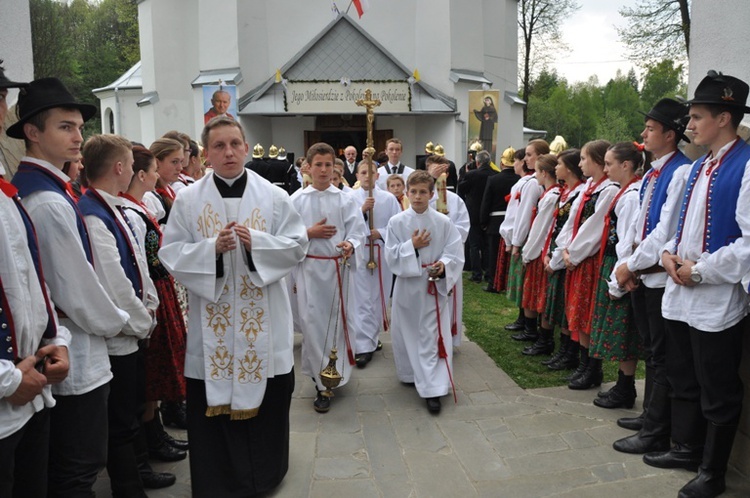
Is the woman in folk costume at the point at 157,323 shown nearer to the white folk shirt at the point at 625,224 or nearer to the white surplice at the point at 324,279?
the white surplice at the point at 324,279

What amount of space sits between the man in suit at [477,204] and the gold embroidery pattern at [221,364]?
7.63 m

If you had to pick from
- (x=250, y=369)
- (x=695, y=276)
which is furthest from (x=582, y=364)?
(x=250, y=369)

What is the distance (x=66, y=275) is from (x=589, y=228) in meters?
4.01

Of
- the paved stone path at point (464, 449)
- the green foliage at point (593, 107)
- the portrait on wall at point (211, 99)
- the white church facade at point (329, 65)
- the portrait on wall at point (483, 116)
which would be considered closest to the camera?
the paved stone path at point (464, 449)

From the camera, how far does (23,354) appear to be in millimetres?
2238

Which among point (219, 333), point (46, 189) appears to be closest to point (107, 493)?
point (219, 333)

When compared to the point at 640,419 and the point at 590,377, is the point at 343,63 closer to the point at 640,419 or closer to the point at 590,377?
the point at 590,377

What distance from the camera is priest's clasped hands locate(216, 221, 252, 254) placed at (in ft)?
10.5

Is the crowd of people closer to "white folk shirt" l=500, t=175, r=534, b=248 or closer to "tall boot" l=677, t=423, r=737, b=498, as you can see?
"tall boot" l=677, t=423, r=737, b=498

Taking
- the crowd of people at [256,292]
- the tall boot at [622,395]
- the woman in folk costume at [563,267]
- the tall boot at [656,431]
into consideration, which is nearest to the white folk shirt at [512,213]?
the woman in folk costume at [563,267]

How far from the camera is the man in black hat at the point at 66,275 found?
260cm

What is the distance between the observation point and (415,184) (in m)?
4.99

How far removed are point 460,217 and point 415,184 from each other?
1873 millimetres

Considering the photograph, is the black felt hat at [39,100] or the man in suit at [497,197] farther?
the man in suit at [497,197]
